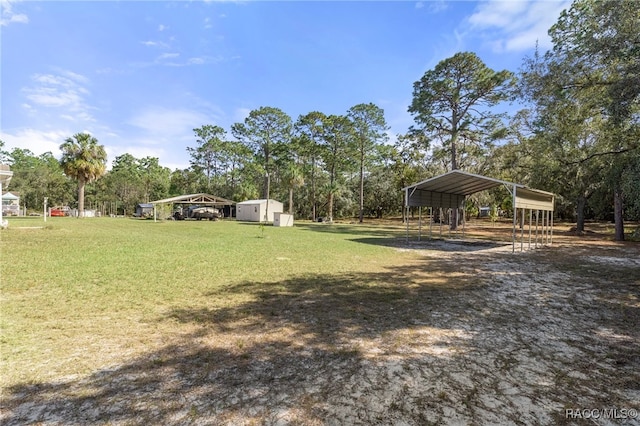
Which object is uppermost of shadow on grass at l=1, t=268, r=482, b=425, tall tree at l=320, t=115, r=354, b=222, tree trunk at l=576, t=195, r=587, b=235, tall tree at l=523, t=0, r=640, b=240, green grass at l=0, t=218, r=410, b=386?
tall tree at l=320, t=115, r=354, b=222

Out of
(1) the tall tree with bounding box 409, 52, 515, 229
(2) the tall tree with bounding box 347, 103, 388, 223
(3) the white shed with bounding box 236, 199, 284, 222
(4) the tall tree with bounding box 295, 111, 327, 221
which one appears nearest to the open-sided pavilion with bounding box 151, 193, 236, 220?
(3) the white shed with bounding box 236, 199, 284, 222

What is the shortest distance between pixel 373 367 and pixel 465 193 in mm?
18000

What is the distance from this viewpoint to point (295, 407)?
238 cm

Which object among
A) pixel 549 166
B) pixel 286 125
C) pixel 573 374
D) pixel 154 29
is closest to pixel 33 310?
pixel 573 374

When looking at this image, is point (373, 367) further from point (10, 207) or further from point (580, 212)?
point (10, 207)

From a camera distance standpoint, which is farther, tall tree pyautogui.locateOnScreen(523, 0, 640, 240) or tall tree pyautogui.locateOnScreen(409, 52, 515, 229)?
tall tree pyautogui.locateOnScreen(409, 52, 515, 229)

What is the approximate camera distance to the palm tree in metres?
33.0

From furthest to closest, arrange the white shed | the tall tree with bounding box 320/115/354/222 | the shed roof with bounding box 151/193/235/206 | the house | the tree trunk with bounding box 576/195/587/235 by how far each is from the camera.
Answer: the house
the tall tree with bounding box 320/115/354/222
the shed roof with bounding box 151/193/235/206
the white shed
the tree trunk with bounding box 576/195/587/235

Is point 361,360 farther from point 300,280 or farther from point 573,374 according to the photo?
point 300,280

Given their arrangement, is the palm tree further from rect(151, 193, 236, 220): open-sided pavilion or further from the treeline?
rect(151, 193, 236, 220): open-sided pavilion

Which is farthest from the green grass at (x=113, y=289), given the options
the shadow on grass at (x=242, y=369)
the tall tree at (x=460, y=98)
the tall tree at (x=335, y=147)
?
the tall tree at (x=335, y=147)

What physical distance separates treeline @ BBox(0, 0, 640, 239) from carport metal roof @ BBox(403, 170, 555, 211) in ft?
8.80

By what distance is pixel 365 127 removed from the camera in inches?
1422

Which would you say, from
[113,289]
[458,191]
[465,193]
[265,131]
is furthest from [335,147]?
[113,289]
